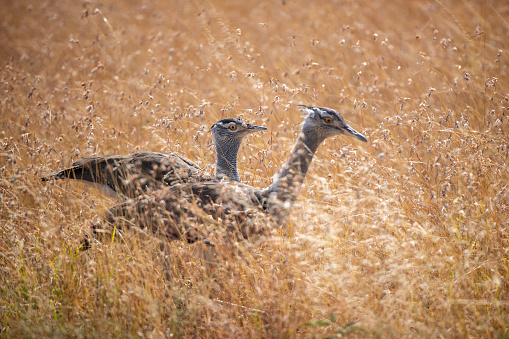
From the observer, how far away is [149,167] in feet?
13.5

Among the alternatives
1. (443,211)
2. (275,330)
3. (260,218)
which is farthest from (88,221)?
(443,211)

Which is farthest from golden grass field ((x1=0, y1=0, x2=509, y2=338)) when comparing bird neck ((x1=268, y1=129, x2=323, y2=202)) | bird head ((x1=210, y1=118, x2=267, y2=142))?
bird head ((x1=210, y1=118, x2=267, y2=142))

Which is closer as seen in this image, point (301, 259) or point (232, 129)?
point (301, 259)

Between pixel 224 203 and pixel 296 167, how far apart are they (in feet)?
2.26

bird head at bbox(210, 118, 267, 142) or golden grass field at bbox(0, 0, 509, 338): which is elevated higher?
bird head at bbox(210, 118, 267, 142)

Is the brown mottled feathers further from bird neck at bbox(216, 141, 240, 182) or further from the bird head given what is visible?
the bird head

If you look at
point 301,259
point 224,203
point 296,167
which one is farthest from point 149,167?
point 301,259

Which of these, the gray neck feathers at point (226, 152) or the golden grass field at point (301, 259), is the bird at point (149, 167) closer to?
the gray neck feathers at point (226, 152)

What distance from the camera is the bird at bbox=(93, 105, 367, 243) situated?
3.22 metres

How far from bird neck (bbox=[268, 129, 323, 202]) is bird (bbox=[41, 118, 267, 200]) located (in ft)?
1.73

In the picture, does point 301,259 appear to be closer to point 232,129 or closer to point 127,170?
point 232,129

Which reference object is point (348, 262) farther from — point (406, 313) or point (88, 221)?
point (88, 221)

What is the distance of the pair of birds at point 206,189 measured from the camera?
3213 mm

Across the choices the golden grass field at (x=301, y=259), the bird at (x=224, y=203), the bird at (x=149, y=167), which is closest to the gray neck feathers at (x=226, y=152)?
the bird at (x=149, y=167)
